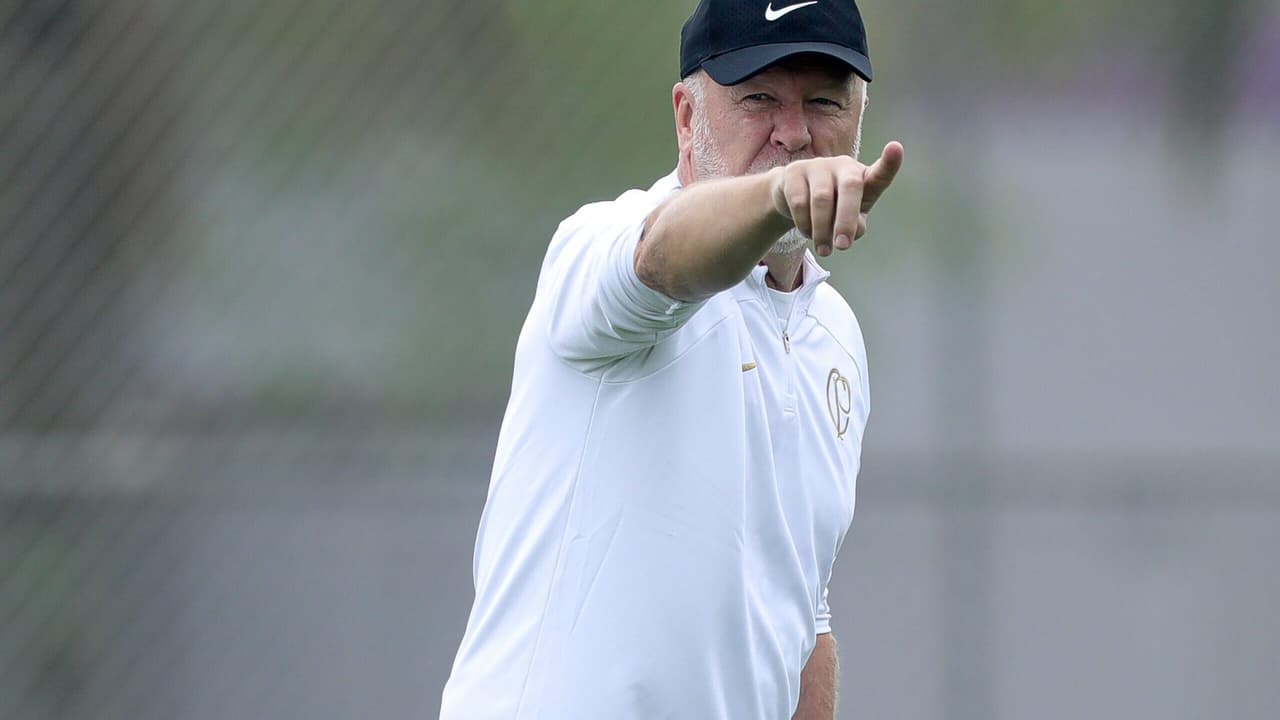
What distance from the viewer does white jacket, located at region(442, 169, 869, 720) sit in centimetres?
195

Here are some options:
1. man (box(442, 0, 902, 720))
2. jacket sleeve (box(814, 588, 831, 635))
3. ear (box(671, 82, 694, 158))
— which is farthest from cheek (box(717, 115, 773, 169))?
jacket sleeve (box(814, 588, 831, 635))

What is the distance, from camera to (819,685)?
105 inches

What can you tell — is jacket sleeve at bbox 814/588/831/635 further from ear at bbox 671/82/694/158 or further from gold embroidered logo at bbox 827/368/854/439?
ear at bbox 671/82/694/158

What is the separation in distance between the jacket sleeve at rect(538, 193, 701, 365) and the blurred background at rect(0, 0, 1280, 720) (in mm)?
2517

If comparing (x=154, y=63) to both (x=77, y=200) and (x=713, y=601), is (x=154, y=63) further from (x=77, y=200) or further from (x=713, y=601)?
(x=713, y=601)

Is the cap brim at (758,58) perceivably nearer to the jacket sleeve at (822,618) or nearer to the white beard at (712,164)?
the white beard at (712,164)

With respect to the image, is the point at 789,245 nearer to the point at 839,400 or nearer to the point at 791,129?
the point at 791,129

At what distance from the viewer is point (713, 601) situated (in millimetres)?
1992

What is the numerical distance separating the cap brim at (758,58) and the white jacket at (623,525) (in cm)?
20

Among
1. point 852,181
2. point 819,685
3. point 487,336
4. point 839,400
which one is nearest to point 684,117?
point 839,400

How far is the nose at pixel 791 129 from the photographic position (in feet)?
7.00

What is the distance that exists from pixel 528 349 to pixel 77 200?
2.83 meters

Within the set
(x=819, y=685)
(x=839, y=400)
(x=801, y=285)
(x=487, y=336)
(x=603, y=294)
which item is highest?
(x=487, y=336)

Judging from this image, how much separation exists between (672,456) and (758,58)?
563 mm
